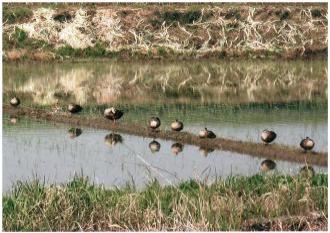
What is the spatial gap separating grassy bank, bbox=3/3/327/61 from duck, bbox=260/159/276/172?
31035 millimetres

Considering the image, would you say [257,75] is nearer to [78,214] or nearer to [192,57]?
[192,57]

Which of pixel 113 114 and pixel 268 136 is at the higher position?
pixel 113 114

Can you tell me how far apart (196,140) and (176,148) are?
0.85 meters

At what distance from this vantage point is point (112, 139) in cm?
2192

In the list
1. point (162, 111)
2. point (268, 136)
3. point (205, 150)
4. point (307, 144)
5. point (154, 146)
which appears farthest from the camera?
point (162, 111)

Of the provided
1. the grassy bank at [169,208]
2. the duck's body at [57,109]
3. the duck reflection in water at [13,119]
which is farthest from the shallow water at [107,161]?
the duck's body at [57,109]

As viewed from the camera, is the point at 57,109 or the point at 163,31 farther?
the point at 163,31

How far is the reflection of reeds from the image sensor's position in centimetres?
3197

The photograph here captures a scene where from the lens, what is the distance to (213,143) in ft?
67.6

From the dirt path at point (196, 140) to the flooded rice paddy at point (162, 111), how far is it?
0.40 m

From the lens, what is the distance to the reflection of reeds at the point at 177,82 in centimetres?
3197

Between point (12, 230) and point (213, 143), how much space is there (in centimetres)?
969

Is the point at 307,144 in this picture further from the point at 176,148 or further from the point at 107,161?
the point at 107,161

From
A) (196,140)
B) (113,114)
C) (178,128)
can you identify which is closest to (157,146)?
(196,140)
